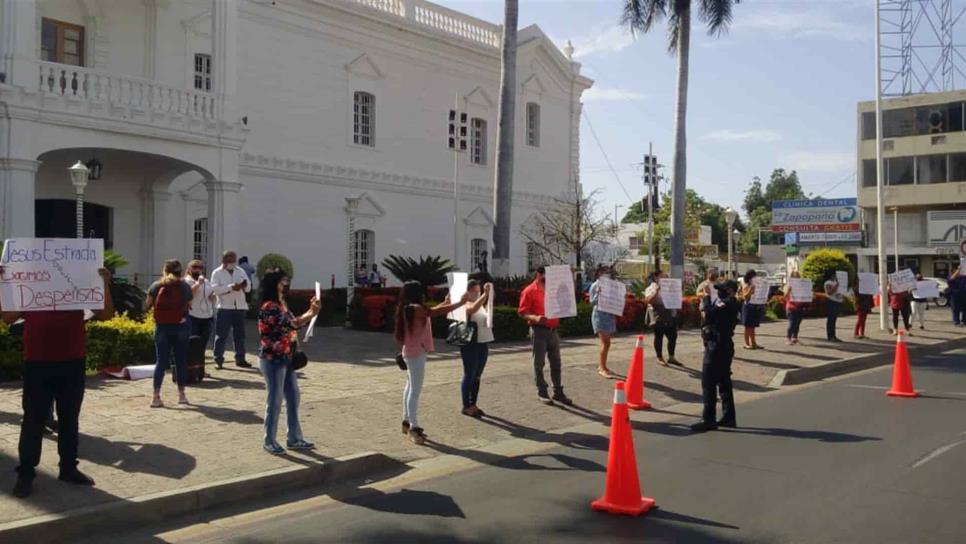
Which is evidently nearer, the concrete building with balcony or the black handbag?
the black handbag

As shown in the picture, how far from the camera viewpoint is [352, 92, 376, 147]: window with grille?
29.2 m

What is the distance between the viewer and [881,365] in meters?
18.0

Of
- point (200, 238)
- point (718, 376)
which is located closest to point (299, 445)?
point (718, 376)

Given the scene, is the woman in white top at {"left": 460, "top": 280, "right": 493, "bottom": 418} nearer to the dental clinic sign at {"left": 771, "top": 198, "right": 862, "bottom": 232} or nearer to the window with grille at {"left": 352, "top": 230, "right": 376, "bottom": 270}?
the window with grille at {"left": 352, "top": 230, "right": 376, "bottom": 270}

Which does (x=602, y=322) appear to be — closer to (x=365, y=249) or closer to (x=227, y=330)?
(x=227, y=330)

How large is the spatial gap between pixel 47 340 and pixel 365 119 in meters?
23.2

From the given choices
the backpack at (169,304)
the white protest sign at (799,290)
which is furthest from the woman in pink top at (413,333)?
the white protest sign at (799,290)

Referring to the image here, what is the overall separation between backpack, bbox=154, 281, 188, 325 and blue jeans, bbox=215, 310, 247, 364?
308 cm

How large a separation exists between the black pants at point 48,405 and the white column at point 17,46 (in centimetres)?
1278

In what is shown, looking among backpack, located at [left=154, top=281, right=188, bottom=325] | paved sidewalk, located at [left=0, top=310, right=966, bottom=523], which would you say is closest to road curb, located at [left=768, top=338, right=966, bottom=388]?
paved sidewalk, located at [left=0, top=310, right=966, bottom=523]

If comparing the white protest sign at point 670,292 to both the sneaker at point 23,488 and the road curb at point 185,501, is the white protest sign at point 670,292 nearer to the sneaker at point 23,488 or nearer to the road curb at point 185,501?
the road curb at point 185,501

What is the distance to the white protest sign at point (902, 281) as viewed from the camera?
22141mm

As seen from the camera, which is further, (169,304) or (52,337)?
(169,304)

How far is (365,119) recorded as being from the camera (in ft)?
97.1
